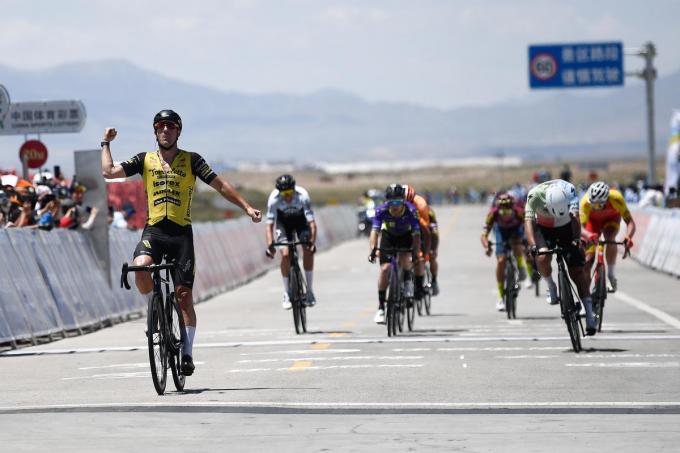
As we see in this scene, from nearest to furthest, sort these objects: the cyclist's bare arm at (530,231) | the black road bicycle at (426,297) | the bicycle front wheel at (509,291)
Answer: the cyclist's bare arm at (530,231)
the bicycle front wheel at (509,291)
the black road bicycle at (426,297)

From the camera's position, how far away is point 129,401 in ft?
37.1

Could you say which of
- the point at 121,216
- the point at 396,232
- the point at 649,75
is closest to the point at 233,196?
the point at 396,232

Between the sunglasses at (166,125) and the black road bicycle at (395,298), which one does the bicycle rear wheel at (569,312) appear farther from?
the sunglasses at (166,125)

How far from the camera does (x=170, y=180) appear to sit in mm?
12078

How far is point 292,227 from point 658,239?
17.4m

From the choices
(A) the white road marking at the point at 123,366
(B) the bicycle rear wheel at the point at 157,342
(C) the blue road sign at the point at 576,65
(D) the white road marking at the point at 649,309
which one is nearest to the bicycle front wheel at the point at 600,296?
(D) the white road marking at the point at 649,309

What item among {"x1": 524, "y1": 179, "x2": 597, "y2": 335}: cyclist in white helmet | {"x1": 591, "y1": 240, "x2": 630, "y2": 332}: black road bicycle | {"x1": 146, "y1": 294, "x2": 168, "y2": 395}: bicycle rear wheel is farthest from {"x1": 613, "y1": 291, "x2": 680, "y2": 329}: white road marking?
{"x1": 146, "y1": 294, "x2": 168, "y2": 395}: bicycle rear wheel

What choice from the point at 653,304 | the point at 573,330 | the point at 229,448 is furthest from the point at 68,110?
the point at 229,448

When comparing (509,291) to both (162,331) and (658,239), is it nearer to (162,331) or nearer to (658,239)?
(162,331)

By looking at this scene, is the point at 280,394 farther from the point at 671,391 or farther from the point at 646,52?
the point at 646,52

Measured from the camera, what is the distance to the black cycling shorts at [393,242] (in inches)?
727

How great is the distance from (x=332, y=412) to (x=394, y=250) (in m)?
7.85

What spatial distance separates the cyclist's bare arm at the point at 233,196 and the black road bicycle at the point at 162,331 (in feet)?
2.34

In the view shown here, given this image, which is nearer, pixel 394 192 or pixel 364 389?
pixel 364 389
